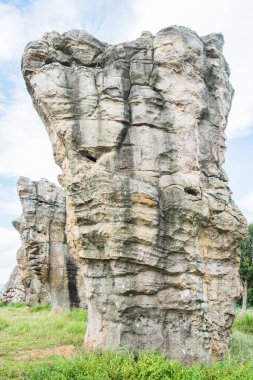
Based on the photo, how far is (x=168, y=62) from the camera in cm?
1152

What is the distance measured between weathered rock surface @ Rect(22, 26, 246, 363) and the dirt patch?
732 millimetres

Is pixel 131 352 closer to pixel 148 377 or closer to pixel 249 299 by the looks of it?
pixel 148 377

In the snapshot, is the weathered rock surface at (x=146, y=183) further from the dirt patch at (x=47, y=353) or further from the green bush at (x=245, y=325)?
the green bush at (x=245, y=325)

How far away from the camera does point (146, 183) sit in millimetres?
10570

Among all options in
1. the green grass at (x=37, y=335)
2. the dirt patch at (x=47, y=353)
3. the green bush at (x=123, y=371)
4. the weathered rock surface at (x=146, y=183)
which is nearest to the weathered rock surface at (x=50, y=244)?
the green grass at (x=37, y=335)

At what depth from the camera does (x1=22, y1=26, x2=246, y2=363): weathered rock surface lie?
10148mm

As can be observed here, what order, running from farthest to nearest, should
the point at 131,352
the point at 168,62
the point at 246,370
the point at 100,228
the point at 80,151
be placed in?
the point at 168,62
the point at 80,151
the point at 100,228
the point at 131,352
the point at 246,370

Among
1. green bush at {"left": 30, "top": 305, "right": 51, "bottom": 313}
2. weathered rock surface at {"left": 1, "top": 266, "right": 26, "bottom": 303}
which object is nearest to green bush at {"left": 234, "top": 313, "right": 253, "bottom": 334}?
green bush at {"left": 30, "top": 305, "right": 51, "bottom": 313}

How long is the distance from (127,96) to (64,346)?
7.40 m

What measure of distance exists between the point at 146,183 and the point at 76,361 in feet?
15.2

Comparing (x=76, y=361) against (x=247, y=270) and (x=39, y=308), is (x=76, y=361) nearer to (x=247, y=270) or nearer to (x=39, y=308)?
(x=39, y=308)

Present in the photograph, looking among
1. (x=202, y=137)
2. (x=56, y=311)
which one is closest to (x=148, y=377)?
(x=202, y=137)

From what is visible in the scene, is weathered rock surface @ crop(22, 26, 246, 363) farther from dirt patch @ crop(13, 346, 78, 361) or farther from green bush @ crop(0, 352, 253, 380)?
green bush @ crop(0, 352, 253, 380)

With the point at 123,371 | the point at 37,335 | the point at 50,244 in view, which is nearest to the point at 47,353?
the point at 37,335
